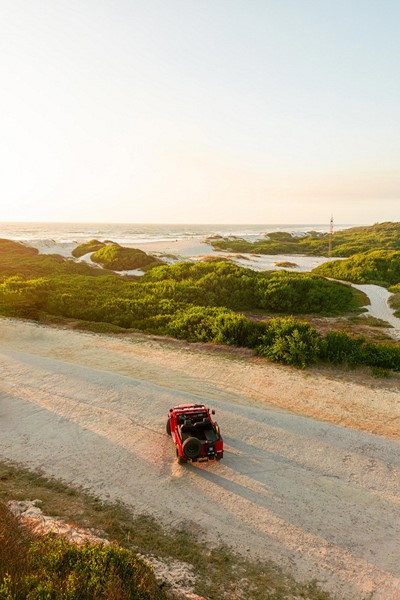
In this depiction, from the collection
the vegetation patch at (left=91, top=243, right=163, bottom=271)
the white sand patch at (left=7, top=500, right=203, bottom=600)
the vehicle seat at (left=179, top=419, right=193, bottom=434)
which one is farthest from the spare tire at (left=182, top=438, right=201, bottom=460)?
the vegetation patch at (left=91, top=243, right=163, bottom=271)

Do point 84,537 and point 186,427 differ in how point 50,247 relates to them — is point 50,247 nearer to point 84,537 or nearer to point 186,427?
point 186,427

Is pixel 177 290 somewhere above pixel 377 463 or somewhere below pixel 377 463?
above

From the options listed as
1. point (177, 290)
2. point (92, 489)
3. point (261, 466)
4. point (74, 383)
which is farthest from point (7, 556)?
point (177, 290)

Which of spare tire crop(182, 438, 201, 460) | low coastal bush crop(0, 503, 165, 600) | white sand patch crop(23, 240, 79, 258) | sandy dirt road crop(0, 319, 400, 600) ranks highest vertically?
white sand patch crop(23, 240, 79, 258)

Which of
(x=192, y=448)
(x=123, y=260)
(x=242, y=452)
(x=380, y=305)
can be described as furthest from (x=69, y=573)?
(x=123, y=260)

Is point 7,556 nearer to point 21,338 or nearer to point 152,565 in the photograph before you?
point 152,565

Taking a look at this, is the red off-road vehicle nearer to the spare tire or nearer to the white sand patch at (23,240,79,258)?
the spare tire
